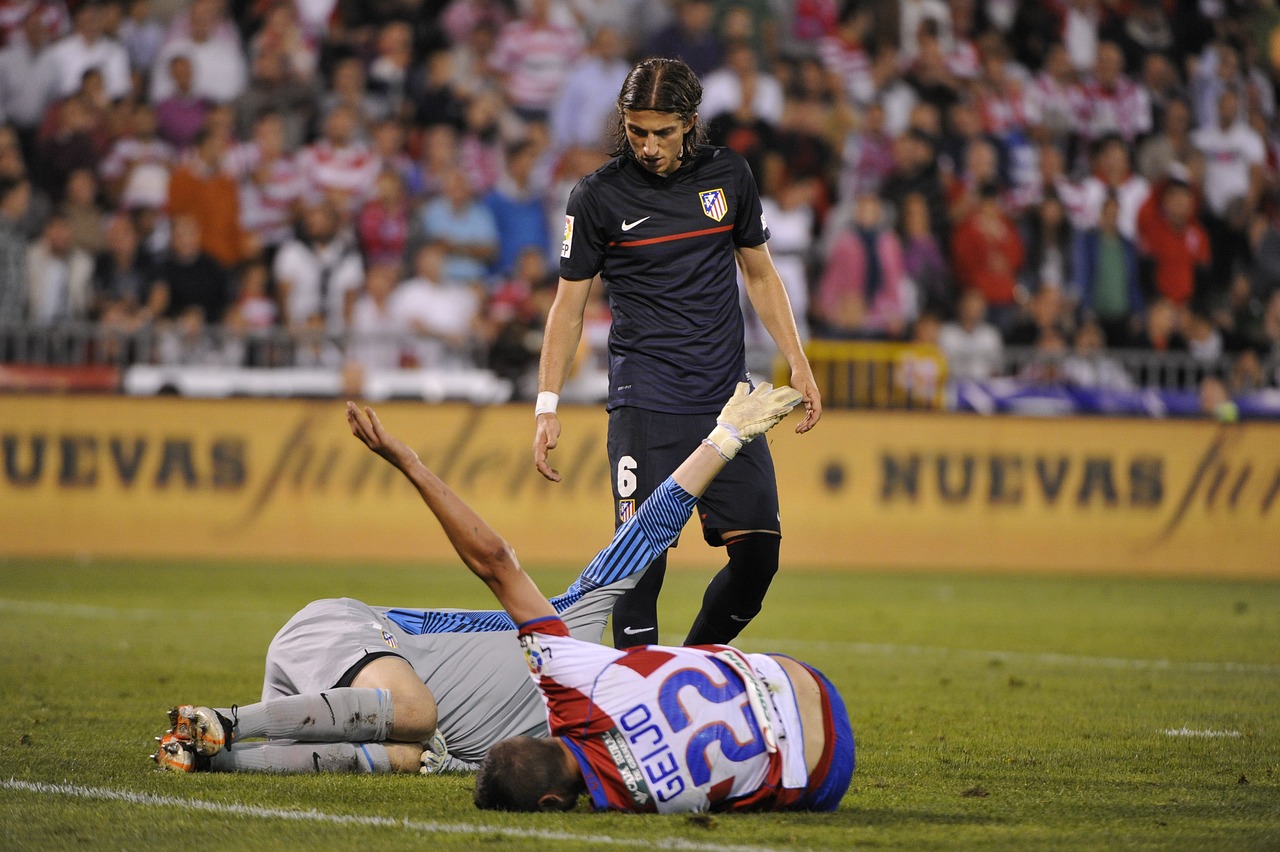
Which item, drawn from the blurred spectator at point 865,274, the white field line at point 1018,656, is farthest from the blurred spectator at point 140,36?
the white field line at point 1018,656

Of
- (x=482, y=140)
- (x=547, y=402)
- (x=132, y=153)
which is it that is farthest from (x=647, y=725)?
(x=482, y=140)

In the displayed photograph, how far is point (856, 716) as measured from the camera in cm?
749

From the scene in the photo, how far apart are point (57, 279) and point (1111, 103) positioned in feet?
41.4

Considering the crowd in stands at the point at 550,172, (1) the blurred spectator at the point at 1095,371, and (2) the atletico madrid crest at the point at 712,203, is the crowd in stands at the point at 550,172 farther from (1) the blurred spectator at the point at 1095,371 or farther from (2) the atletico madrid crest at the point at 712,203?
(2) the atletico madrid crest at the point at 712,203

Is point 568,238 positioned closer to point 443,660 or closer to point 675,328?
point 675,328

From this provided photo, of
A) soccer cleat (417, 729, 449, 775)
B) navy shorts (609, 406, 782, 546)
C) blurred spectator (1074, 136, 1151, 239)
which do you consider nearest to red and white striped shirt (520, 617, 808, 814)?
soccer cleat (417, 729, 449, 775)

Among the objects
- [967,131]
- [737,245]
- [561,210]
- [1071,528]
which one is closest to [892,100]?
[967,131]

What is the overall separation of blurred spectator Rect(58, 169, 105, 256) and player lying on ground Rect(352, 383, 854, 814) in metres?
12.2

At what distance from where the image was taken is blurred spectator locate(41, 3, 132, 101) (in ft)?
57.7

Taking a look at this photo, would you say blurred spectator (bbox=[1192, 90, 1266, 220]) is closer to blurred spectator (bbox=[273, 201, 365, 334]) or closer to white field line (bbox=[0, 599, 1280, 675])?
blurred spectator (bbox=[273, 201, 365, 334])

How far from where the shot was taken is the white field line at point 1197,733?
6.95 m

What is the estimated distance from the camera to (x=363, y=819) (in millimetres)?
4961

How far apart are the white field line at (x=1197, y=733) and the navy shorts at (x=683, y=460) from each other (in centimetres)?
202

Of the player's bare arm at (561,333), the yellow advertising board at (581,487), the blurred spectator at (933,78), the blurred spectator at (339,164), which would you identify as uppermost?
the blurred spectator at (933,78)
